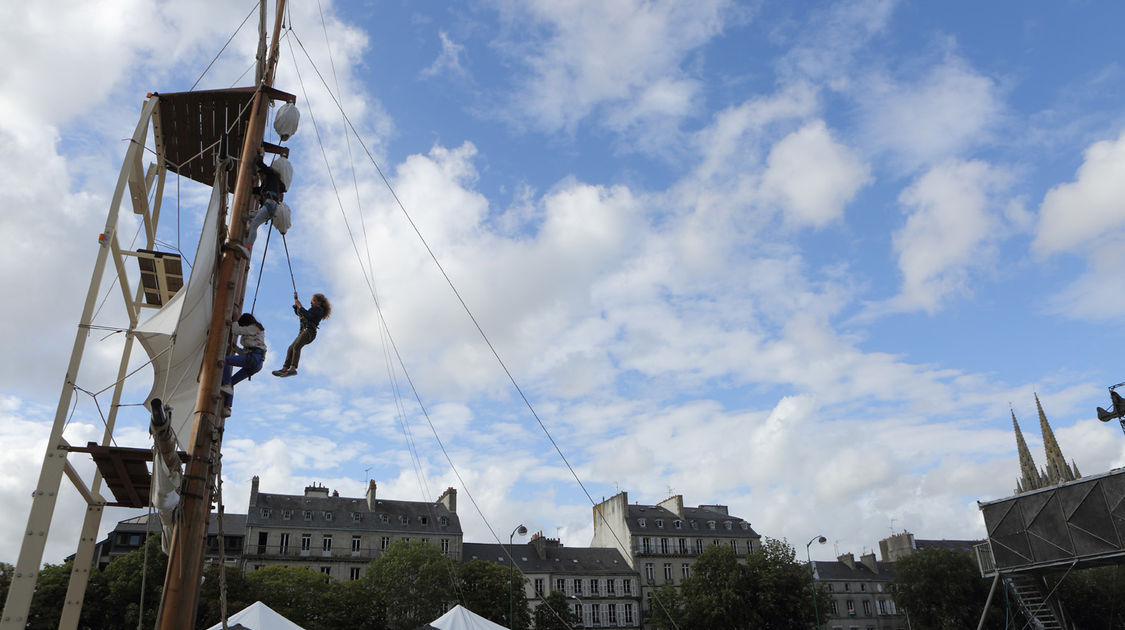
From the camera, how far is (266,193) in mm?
10641

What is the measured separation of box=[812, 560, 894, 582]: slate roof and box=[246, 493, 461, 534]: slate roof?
129 feet

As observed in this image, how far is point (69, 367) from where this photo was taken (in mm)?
7578

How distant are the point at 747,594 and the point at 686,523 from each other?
71.8ft

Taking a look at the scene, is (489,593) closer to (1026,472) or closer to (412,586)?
(412,586)

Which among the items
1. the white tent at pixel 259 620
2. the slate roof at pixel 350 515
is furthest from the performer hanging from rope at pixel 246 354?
the slate roof at pixel 350 515

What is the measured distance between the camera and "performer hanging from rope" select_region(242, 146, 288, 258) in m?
10.4

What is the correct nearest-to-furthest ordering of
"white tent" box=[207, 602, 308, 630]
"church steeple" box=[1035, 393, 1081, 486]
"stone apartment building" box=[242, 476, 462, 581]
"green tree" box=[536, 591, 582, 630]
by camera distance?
"white tent" box=[207, 602, 308, 630], "green tree" box=[536, 591, 582, 630], "stone apartment building" box=[242, 476, 462, 581], "church steeple" box=[1035, 393, 1081, 486]

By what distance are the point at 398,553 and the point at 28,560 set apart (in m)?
41.4

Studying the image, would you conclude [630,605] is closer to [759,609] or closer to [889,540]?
[759,609]

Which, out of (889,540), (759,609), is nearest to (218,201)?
(759,609)

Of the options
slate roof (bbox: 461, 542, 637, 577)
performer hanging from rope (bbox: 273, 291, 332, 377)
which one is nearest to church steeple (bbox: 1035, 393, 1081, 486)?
slate roof (bbox: 461, 542, 637, 577)

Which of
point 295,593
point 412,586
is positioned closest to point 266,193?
point 295,593

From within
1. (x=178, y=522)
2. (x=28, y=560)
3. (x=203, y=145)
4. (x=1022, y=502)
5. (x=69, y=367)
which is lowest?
(x=28, y=560)

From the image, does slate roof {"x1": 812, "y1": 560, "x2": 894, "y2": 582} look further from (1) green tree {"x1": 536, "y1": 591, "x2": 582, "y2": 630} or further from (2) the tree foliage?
(1) green tree {"x1": 536, "y1": 591, "x2": 582, "y2": 630}
